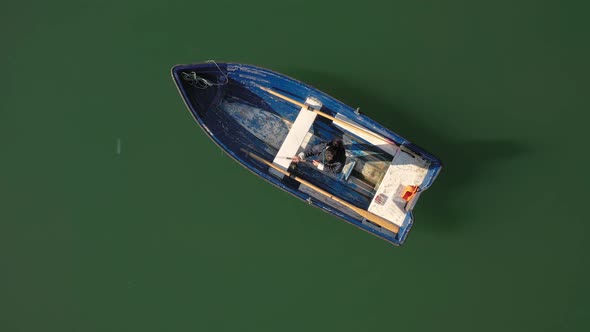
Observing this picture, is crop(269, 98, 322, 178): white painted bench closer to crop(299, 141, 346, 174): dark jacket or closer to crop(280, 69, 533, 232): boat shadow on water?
crop(299, 141, 346, 174): dark jacket

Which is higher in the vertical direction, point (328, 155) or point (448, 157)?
point (448, 157)

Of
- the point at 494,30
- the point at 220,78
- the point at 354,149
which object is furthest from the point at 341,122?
the point at 494,30

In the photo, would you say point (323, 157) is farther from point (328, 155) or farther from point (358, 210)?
point (358, 210)

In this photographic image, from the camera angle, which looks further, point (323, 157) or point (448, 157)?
point (448, 157)

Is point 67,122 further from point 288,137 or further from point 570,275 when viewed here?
point 570,275

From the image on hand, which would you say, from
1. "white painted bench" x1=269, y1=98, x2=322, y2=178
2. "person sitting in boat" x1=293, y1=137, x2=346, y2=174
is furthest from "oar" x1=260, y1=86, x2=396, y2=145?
"person sitting in boat" x1=293, y1=137, x2=346, y2=174

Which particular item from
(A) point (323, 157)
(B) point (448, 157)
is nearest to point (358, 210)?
(A) point (323, 157)
